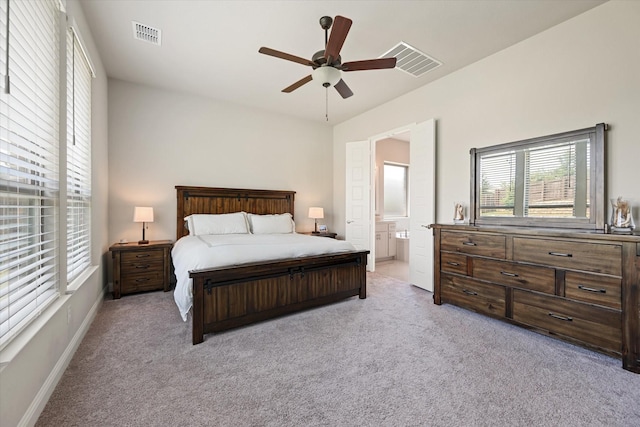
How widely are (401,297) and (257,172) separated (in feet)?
10.8

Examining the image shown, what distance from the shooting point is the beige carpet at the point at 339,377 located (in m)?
1.55

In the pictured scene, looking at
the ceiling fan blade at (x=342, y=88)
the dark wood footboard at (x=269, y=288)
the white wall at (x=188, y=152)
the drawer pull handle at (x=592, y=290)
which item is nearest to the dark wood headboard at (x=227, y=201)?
the white wall at (x=188, y=152)

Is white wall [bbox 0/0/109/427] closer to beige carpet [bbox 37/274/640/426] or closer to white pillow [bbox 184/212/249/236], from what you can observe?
beige carpet [bbox 37/274/640/426]

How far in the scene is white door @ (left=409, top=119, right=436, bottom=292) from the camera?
390cm

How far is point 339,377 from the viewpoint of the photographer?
190cm

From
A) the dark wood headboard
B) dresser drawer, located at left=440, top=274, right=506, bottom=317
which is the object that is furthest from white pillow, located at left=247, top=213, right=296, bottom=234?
dresser drawer, located at left=440, top=274, right=506, bottom=317

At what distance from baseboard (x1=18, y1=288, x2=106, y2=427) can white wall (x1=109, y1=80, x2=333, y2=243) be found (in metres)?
1.97

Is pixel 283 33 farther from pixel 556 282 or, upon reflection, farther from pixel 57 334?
pixel 556 282

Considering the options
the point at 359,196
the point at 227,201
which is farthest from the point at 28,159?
the point at 359,196

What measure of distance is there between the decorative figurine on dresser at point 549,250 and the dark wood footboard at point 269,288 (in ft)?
3.65

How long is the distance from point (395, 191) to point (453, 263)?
413cm

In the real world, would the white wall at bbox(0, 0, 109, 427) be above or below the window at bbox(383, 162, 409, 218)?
below

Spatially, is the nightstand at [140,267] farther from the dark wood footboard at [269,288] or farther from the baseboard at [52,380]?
the dark wood footboard at [269,288]

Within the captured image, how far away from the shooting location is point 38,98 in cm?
169
